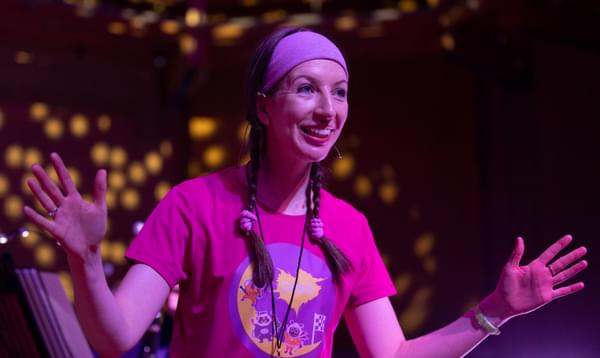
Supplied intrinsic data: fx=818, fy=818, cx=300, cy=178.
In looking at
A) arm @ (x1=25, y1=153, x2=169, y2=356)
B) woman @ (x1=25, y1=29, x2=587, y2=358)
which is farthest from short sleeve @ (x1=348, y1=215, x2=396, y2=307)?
arm @ (x1=25, y1=153, x2=169, y2=356)

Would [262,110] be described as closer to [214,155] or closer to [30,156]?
[30,156]

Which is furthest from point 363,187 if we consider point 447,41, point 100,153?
point 100,153

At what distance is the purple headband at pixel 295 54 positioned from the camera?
1.57 metres

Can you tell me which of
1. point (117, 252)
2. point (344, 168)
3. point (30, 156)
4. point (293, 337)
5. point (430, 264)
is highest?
point (30, 156)

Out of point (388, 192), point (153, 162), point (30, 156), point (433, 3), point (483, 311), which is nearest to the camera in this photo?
point (483, 311)

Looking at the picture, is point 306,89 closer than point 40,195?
No

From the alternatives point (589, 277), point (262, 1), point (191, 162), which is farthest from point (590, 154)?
point (191, 162)

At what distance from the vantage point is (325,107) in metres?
1.55

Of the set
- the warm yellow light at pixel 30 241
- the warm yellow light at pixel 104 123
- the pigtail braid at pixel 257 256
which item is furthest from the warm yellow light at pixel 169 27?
the pigtail braid at pixel 257 256

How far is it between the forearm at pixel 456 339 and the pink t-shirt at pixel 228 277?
0.19 meters

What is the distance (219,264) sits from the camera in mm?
1480

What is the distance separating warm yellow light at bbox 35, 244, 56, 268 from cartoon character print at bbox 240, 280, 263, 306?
14.4ft

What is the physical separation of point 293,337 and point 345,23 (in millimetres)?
3861

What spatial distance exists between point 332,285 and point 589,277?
4258mm
